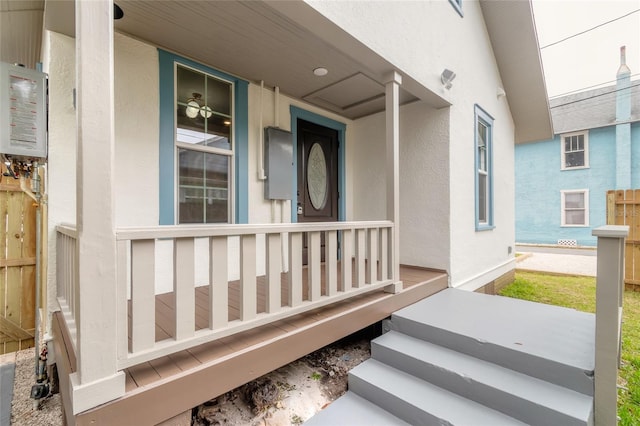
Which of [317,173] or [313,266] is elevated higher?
[317,173]

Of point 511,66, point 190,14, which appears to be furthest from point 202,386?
point 511,66

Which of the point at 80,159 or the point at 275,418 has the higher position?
the point at 80,159

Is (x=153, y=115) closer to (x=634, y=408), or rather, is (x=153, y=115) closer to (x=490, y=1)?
(x=634, y=408)

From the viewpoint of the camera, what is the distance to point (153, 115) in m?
2.73

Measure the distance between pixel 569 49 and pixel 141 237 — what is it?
13.5 metres

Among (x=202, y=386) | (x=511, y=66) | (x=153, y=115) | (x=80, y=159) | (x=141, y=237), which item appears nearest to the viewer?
(x=80, y=159)

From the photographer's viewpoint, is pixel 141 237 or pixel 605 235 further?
pixel 605 235

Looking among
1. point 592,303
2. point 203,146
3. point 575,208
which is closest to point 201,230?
point 203,146

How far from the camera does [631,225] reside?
201 inches

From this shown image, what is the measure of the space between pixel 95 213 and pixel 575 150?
44.9ft

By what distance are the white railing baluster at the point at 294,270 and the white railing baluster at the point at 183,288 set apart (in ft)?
2.24

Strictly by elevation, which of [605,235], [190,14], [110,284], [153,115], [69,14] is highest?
[190,14]

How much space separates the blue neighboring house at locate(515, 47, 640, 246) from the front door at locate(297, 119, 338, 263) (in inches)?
394

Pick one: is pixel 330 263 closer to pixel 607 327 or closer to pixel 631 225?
pixel 607 327
